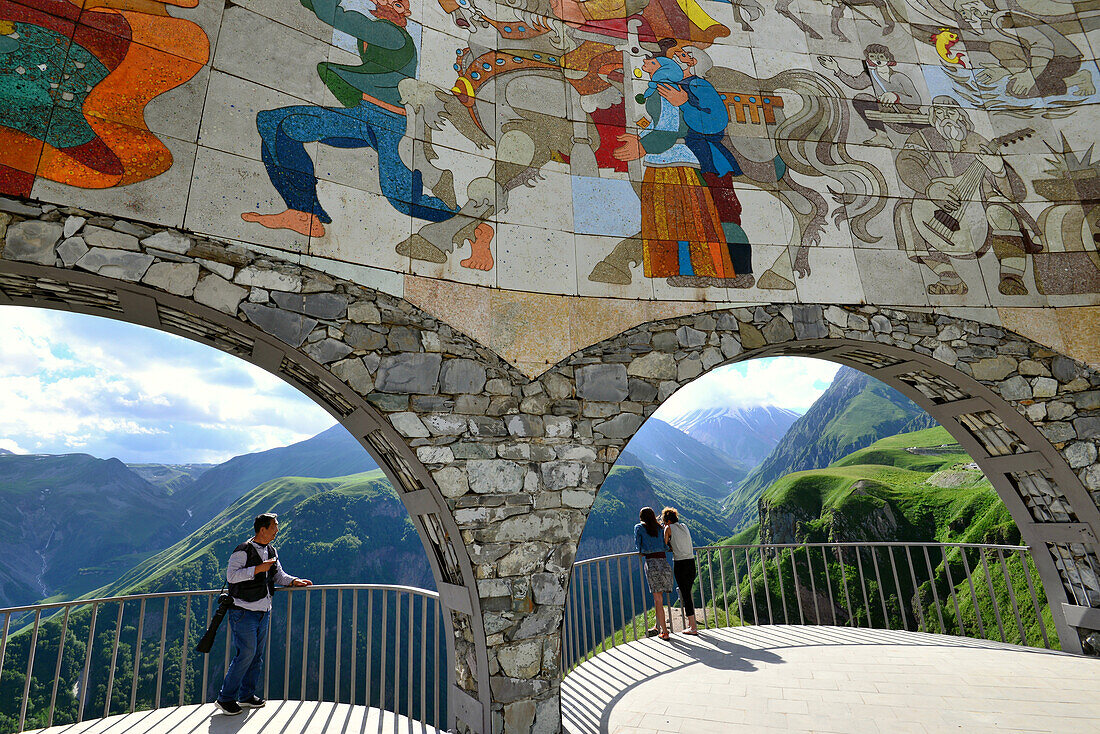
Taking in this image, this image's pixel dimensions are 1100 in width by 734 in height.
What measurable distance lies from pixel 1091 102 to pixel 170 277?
8720mm

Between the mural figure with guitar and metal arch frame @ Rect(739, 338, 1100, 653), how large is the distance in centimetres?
81

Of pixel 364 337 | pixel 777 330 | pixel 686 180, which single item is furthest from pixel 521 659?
pixel 686 180

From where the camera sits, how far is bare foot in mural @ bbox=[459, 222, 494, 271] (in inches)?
163

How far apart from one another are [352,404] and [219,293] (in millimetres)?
1052

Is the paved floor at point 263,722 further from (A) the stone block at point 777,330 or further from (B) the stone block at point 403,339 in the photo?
(A) the stone block at point 777,330

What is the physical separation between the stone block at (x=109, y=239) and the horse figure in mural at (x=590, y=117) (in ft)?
5.14

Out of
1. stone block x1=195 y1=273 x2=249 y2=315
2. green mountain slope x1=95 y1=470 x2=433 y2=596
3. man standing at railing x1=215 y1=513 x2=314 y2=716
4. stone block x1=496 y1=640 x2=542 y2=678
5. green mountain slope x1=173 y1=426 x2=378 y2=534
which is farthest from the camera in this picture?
green mountain slope x1=173 y1=426 x2=378 y2=534

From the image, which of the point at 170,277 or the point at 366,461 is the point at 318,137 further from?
the point at 366,461

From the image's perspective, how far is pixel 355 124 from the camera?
4.00m

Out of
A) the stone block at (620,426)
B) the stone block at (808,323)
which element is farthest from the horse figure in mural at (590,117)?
the stone block at (620,426)

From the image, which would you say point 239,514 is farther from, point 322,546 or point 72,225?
point 72,225

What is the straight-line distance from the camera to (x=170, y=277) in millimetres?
3133

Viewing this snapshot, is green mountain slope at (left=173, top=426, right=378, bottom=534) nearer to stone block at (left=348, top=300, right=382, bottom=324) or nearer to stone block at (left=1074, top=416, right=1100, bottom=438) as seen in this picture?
stone block at (left=348, top=300, right=382, bottom=324)

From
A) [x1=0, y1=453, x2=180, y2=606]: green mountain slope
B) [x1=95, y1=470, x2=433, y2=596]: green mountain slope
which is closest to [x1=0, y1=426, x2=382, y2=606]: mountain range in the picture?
[x1=0, y1=453, x2=180, y2=606]: green mountain slope
